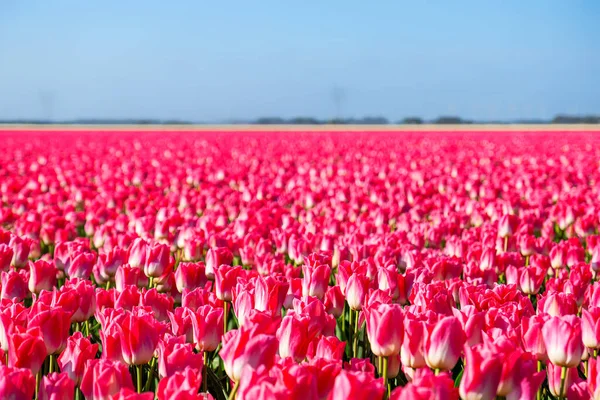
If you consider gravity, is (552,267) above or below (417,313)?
below

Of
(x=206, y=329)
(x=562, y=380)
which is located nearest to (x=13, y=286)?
(x=206, y=329)

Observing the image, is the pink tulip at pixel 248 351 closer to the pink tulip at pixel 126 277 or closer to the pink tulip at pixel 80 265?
the pink tulip at pixel 126 277

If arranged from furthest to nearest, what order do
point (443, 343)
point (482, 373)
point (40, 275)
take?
point (40, 275) < point (443, 343) < point (482, 373)

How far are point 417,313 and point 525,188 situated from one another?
6.05 m

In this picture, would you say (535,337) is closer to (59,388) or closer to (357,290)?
(357,290)

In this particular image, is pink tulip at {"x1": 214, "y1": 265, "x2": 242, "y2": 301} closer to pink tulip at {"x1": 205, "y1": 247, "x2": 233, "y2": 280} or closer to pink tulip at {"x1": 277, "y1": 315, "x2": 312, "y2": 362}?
pink tulip at {"x1": 205, "y1": 247, "x2": 233, "y2": 280}

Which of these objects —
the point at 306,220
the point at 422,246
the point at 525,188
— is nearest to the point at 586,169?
the point at 525,188

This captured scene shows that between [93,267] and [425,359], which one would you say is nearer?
[425,359]

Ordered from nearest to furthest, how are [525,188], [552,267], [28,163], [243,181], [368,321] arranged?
1. [368,321]
2. [552,267]
3. [525,188]
4. [243,181]
5. [28,163]

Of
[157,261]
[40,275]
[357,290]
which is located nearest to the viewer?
[357,290]

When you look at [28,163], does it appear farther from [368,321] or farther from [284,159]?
[368,321]

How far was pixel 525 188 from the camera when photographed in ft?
25.2

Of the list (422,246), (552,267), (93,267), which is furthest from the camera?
(422,246)

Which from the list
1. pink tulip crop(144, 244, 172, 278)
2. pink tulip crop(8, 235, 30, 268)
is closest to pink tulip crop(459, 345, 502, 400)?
pink tulip crop(144, 244, 172, 278)
